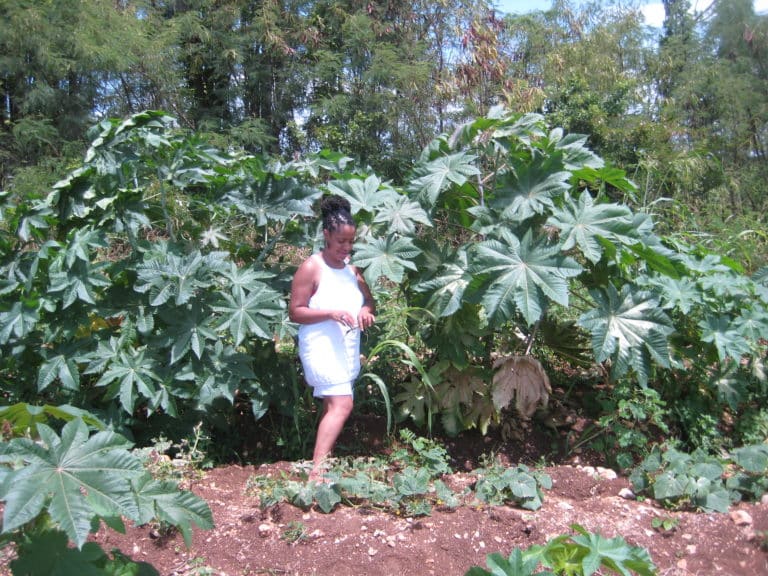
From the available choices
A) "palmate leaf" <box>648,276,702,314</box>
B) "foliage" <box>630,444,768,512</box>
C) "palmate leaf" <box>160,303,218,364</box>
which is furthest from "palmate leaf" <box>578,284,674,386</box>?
"palmate leaf" <box>160,303,218,364</box>

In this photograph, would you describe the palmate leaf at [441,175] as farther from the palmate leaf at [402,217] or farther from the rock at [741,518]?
the rock at [741,518]

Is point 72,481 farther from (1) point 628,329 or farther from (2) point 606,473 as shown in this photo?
(2) point 606,473

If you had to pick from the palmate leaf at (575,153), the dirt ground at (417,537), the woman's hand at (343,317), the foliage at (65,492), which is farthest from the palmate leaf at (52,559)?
the palmate leaf at (575,153)

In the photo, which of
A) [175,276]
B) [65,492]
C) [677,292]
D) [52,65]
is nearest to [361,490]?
[175,276]

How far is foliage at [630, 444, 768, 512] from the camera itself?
2.84 metres

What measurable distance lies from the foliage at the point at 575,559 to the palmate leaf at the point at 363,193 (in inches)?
70.3

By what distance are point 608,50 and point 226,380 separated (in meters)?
11.4

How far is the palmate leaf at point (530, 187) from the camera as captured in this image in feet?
10.0

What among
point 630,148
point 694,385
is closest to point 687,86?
point 630,148

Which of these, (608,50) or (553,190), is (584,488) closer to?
(553,190)

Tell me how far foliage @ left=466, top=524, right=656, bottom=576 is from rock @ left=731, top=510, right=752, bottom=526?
35.6 inches

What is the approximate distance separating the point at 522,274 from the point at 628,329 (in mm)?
612

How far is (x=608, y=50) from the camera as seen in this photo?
1220cm

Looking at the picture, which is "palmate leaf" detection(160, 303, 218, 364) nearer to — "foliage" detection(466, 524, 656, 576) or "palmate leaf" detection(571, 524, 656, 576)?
"foliage" detection(466, 524, 656, 576)
